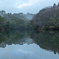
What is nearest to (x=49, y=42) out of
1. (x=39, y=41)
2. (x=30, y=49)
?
(x=39, y=41)

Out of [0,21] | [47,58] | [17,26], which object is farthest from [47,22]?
[47,58]

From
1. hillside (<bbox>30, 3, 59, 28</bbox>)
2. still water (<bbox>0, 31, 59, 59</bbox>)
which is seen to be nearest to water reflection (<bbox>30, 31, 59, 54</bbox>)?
still water (<bbox>0, 31, 59, 59</bbox>)

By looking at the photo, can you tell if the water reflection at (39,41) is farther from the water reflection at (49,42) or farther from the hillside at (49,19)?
the hillside at (49,19)

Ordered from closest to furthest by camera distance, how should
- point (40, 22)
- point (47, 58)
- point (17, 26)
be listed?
1. point (47, 58)
2. point (40, 22)
3. point (17, 26)

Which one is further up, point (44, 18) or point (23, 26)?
point (44, 18)

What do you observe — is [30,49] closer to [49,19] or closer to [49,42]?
[49,42]

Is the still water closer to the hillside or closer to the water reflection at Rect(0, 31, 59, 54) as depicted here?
the water reflection at Rect(0, 31, 59, 54)

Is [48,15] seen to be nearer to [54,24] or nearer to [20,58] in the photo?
[54,24]

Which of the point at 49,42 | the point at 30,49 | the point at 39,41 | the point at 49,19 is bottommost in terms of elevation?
the point at 49,19

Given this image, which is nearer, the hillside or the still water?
the still water

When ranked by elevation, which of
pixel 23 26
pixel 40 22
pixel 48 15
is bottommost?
pixel 23 26

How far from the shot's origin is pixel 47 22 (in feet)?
126

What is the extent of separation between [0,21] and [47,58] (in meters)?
39.9

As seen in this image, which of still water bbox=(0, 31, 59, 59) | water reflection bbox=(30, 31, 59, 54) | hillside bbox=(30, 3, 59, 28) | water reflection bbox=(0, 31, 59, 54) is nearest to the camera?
still water bbox=(0, 31, 59, 59)
